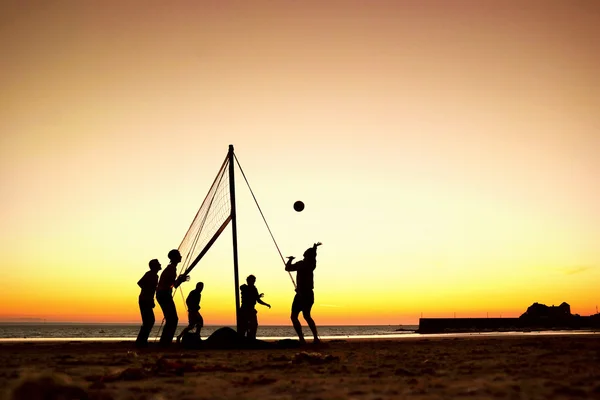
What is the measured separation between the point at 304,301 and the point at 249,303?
1.82m

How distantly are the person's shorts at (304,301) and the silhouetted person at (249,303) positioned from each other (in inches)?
49.9

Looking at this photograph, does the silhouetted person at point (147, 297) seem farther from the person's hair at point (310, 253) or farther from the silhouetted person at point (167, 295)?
the person's hair at point (310, 253)

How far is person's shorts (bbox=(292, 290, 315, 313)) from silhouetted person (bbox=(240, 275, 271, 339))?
1267 mm

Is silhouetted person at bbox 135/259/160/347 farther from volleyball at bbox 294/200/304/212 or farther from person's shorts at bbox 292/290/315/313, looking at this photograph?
volleyball at bbox 294/200/304/212

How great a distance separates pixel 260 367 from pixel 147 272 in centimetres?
549

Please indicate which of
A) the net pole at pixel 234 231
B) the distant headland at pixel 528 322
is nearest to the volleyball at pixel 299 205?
the net pole at pixel 234 231

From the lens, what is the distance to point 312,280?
42.7ft

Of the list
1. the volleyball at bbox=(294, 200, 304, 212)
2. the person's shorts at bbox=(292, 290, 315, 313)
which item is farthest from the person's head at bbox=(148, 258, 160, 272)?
the volleyball at bbox=(294, 200, 304, 212)

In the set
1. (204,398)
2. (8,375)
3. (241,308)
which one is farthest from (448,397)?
(241,308)

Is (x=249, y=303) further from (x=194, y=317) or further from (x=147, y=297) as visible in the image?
(x=147, y=297)

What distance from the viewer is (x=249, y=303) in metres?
14.1

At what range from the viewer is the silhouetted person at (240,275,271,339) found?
13891 mm

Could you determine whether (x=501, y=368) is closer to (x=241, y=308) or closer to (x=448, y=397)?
(x=448, y=397)

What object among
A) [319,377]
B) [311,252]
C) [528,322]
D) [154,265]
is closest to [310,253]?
[311,252]
